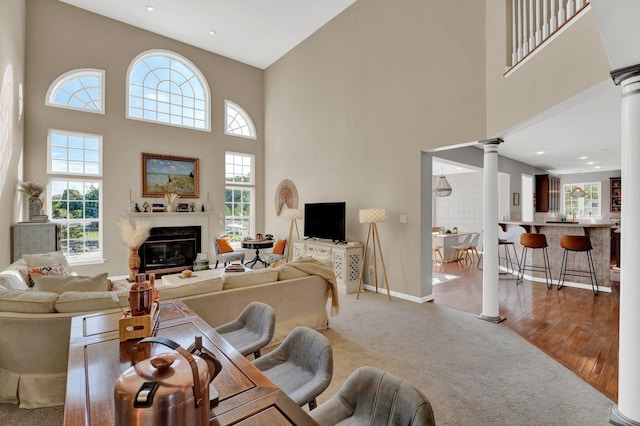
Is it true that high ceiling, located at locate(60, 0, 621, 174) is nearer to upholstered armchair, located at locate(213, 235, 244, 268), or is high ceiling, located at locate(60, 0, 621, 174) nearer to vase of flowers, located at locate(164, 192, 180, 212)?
vase of flowers, located at locate(164, 192, 180, 212)

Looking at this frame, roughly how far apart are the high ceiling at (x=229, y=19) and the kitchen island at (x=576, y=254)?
6028 mm

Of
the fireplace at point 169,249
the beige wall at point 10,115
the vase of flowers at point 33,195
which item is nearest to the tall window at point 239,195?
the fireplace at point 169,249

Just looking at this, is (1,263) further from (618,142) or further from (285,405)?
(618,142)

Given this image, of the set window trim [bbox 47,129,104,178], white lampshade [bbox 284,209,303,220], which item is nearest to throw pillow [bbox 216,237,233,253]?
white lampshade [bbox 284,209,303,220]

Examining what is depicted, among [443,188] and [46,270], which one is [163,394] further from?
[443,188]

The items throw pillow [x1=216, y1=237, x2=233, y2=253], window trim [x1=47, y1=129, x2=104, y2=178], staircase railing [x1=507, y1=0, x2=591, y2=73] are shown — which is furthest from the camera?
throw pillow [x1=216, y1=237, x2=233, y2=253]

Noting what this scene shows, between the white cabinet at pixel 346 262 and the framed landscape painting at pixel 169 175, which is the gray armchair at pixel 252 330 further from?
the framed landscape painting at pixel 169 175

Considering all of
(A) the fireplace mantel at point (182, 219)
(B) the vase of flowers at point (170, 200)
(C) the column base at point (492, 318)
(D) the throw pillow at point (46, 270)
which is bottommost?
(C) the column base at point (492, 318)

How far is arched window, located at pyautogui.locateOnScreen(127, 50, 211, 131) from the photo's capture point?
693cm

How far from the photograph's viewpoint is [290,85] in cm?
786

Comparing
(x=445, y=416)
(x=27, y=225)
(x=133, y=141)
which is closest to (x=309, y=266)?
(x=445, y=416)

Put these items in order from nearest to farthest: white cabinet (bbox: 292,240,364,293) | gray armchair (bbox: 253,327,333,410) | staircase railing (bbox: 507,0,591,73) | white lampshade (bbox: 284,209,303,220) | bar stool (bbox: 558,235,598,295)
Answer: gray armchair (bbox: 253,327,333,410)
staircase railing (bbox: 507,0,591,73)
bar stool (bbox: 558,235,598,295)
white cabinet (bbox: 292,240,364,293)
white lampshade (bbox: 284,209,303,220)

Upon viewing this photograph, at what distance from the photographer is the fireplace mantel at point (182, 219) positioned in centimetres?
679

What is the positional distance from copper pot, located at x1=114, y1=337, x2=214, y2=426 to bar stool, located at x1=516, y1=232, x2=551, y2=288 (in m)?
6.59
